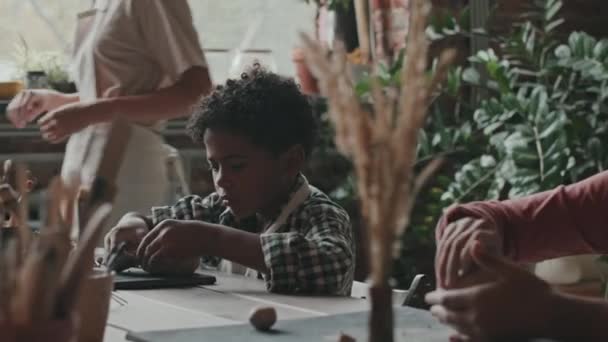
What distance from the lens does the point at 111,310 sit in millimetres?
1750

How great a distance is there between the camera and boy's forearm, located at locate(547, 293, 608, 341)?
1354mm

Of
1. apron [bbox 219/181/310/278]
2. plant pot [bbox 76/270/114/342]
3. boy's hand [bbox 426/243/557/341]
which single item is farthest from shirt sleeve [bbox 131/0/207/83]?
boy's hand [bbox 426/243/557/341]

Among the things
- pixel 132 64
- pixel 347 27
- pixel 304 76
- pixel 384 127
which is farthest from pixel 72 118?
pixel 384 127

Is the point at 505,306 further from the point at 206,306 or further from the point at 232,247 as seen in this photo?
the point at 232,247

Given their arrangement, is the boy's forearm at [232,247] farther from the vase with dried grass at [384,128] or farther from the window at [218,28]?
the window at [218,28]

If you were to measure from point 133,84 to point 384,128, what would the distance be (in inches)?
78.4

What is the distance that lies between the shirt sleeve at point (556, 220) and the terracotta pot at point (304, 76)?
2.48 metres

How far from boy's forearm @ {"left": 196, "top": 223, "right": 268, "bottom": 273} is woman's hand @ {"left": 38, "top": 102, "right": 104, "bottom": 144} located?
830 mm

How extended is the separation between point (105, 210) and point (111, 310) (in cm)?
72

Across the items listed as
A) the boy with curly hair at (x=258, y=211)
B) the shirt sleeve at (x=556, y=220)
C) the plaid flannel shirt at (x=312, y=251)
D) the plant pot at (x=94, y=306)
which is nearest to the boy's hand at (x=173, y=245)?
the boy with curly hair at (x=258, y=211)

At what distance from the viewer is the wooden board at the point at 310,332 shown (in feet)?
4.68

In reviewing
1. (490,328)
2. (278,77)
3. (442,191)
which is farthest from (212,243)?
(442,191)

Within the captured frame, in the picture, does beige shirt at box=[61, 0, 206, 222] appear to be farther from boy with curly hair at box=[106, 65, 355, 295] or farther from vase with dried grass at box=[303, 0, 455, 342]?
vase with dried grass at box=[303, 0, 455, 342]

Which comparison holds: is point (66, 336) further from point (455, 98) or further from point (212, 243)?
point (455, 98)
